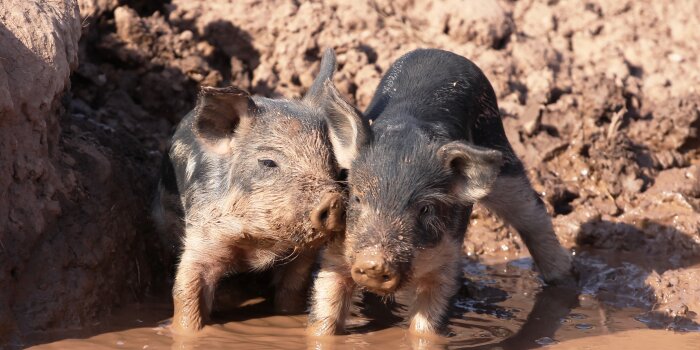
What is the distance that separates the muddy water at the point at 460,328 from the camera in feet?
19.7

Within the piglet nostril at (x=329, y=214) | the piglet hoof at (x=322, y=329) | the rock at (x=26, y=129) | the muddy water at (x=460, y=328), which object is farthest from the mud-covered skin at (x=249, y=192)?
the rock at (x=26, y=129)

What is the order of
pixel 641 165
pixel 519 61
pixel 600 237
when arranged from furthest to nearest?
pixel 519 61
pixel 641 165
pixel 600 237

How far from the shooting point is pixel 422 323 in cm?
614

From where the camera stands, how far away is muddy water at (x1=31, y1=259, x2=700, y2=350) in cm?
600

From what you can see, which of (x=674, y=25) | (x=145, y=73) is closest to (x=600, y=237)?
(x=674, y=25)

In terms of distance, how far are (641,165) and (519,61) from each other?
1484mm

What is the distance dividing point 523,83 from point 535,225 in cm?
217

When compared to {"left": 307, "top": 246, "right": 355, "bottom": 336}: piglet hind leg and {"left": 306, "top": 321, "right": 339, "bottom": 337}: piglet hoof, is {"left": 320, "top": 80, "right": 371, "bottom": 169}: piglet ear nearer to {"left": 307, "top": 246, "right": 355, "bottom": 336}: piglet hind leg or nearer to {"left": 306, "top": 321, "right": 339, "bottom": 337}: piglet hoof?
{"left": 307, "top": 246, "right": 355, "bottom": 336}: piglet hind leg

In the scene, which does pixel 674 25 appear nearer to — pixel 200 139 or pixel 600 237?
pixel 600 237

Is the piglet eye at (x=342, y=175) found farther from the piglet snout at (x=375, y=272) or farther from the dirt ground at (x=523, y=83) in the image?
the dirt ground at (x=523, y=83)

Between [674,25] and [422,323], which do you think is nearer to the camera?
[422,323]

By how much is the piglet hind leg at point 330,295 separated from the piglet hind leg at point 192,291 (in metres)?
0.65

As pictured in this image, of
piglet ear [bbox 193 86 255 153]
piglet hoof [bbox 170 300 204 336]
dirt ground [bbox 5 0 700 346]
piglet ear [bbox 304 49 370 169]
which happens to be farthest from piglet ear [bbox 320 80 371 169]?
dirt ground [bbox 5 0 700 346]

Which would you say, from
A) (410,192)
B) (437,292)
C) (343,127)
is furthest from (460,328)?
(343,127)
